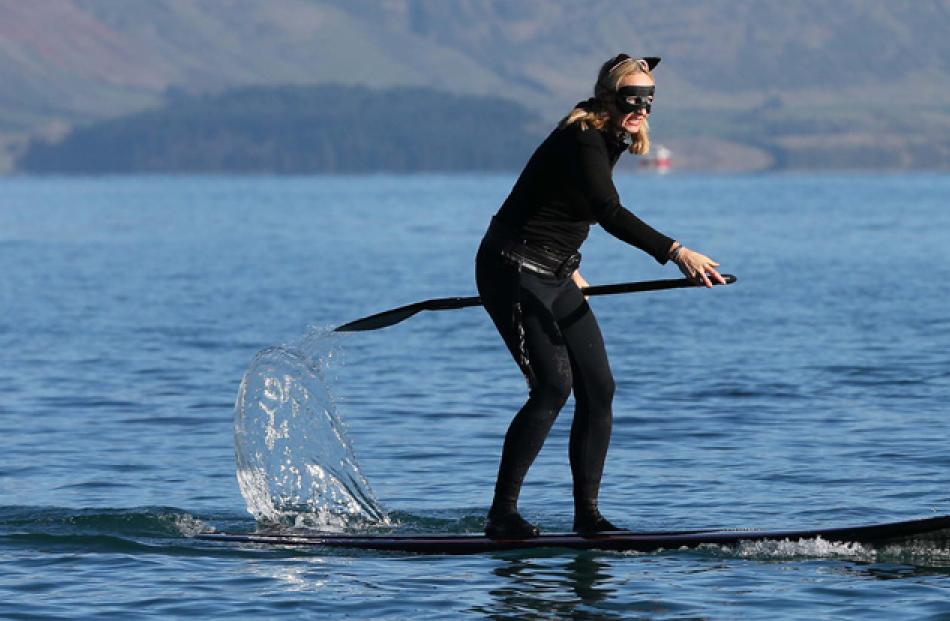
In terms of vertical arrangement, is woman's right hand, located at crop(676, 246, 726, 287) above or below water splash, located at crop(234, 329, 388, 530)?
above

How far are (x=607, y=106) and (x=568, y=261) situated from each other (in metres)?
0.86

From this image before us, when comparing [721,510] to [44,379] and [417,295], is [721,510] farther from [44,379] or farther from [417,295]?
[417,295]

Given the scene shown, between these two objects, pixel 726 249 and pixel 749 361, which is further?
pixel 726 249

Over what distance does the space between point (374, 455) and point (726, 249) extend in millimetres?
48134

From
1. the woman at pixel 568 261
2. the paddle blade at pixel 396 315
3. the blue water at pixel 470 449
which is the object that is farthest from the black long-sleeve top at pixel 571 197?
the blue water at pixel 470 449

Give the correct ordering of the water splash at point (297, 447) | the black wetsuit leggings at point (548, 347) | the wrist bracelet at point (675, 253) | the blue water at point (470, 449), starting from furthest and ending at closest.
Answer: the water splash at point (297, 447)
the black wetsuit leggings at point (548, 347)
the blue water at point (470, 449)
the wrist bracelet at point (675, 253)

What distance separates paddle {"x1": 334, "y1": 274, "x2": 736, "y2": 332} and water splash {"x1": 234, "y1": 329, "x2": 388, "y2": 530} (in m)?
0.54

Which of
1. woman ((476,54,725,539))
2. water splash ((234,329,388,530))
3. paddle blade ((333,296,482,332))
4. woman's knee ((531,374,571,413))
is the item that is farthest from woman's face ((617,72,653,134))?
water splash ((234,329,388,530))

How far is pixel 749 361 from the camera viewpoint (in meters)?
22.6

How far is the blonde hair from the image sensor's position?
9.14 metres

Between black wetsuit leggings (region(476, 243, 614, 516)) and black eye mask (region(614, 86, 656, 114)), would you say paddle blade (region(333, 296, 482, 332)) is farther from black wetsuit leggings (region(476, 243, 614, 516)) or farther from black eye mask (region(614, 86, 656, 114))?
black eye mask (region(614, 86, 656, 114))

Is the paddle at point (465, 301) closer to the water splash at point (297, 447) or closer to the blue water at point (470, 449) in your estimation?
the water splash at point (297, 447)

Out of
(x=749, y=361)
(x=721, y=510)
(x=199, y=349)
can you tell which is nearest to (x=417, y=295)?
(x=199, y=349)

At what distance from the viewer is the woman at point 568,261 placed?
912 centimetres
